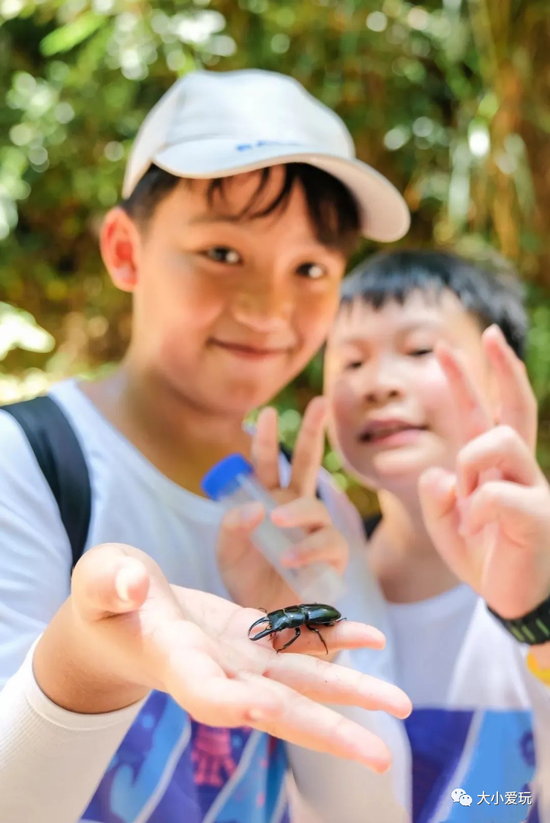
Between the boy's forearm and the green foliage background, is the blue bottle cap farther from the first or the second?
the green foliage background

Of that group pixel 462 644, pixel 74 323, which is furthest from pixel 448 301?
pixel 74 323

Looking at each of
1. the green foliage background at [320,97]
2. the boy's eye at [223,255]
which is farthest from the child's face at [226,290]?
the green foliage background at [320,97]

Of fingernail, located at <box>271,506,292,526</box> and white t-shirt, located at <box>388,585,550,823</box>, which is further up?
fingernail, located at <box>271,506,292,526</box>

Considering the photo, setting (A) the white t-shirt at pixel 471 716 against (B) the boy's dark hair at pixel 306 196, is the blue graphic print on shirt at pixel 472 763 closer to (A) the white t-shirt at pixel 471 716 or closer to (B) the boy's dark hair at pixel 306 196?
(A) the white t-shirt at pixel 471 716

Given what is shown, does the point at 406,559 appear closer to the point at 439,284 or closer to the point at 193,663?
the point at 439,284

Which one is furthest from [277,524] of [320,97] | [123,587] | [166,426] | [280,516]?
[320,97]

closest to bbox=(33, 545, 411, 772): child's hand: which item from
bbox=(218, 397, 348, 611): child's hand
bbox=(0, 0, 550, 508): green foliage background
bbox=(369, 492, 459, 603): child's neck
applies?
bbox=(218, 397, 348, 611): child's hand

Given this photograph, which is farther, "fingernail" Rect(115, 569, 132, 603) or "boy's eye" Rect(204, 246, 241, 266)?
"boy's eye" Rect(204, 246, 241, 266)
